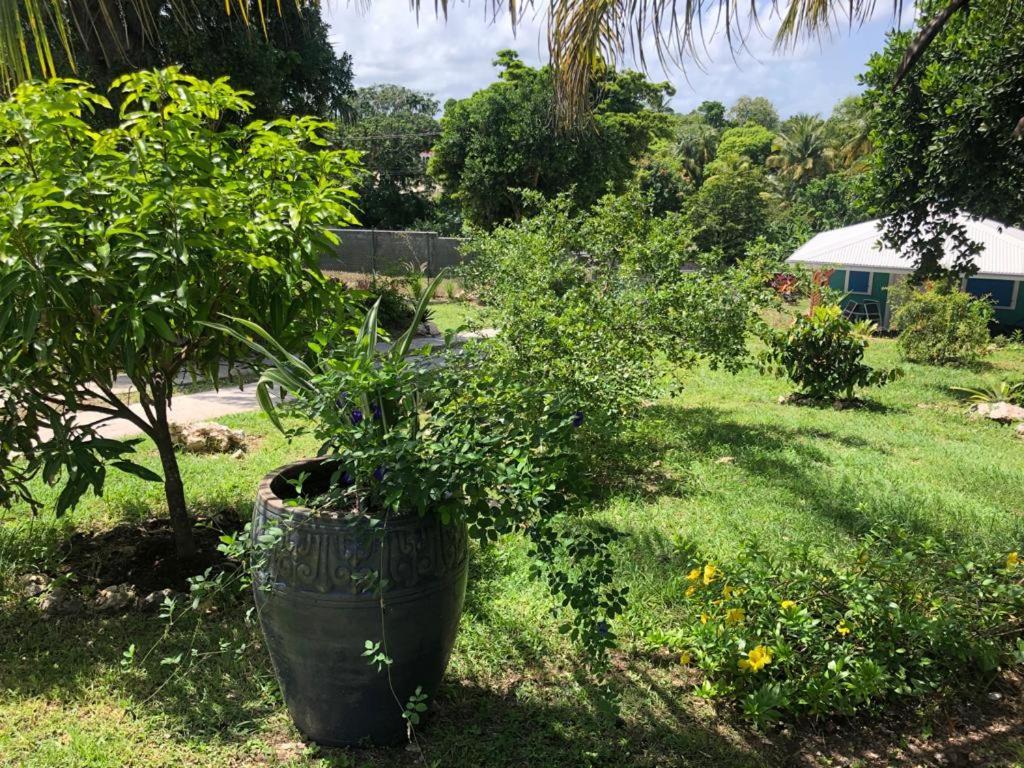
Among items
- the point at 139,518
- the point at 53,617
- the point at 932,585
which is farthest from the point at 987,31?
the point at 53,617

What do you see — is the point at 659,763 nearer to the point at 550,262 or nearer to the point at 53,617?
the point at 53,617

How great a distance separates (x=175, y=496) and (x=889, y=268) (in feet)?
60.2

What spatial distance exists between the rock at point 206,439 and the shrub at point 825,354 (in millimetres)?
5733

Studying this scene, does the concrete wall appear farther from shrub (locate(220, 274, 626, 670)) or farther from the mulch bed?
shrub (locate(220, 274, 626, 670))

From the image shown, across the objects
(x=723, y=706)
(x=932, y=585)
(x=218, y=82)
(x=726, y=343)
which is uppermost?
(x=218, y=82)

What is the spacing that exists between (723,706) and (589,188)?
22537mm

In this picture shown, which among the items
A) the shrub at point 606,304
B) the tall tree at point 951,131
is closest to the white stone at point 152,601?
the shrub at point 606,304

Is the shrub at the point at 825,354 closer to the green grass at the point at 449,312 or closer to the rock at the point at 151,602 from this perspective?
the green grass at the point at 449,312

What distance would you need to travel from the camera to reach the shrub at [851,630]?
8.95 ft

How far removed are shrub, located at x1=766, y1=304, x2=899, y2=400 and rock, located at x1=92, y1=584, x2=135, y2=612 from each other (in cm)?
701

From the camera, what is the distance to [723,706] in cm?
296

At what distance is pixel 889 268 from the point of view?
18391 millimetres

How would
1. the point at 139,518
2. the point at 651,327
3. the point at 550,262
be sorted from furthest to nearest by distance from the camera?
1. the point at 550,262
2. the point at 651,327
3. the point at 139,518

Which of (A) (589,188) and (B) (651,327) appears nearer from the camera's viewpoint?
(B) (651,327)
